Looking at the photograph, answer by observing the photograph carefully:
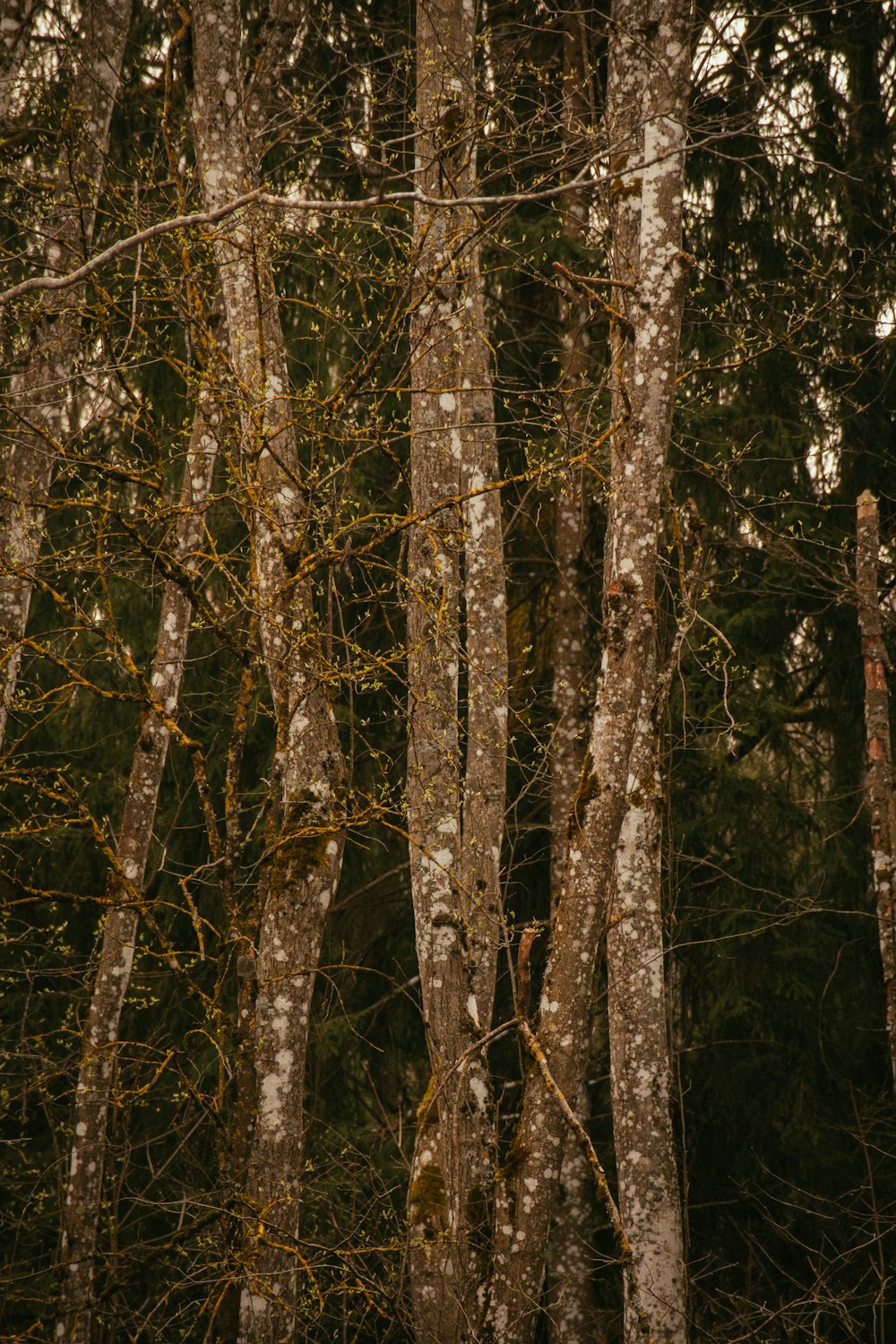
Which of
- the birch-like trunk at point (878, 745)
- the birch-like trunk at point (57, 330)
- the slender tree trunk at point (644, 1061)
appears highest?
the birch-like trunk at point (57, 330)

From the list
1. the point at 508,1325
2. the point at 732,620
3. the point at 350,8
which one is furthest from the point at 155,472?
the point at 350,8

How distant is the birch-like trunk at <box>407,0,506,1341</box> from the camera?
4.62 meters

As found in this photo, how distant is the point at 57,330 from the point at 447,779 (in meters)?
3.16

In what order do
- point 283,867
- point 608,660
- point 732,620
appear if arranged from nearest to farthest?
point 608,660, point 283,867, point 732,620

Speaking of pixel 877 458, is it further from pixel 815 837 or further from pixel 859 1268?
pixel 859 1268

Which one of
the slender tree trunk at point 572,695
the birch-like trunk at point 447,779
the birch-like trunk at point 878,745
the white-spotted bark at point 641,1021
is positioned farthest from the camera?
the slender tree trunk at point 572,695

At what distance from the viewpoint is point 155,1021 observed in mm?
9031

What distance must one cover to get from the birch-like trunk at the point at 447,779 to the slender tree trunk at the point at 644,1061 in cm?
72

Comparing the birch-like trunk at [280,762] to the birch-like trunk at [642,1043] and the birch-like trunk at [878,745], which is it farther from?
the birch-like trunk at [878,745]

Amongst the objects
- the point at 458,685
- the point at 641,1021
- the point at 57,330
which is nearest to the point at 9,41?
the point at 57,330

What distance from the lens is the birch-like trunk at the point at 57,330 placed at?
A: 5.13m

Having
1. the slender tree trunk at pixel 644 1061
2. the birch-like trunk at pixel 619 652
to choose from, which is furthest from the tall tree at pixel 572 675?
the birch-like trunk at pixel 619 652

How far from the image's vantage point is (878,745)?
267 inches

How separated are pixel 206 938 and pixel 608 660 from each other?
226 inches
